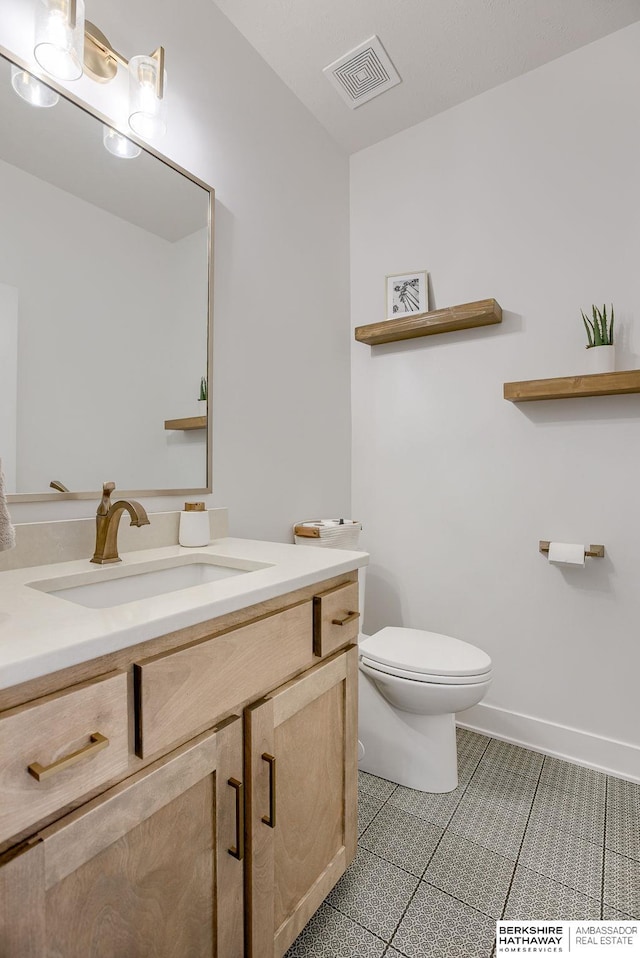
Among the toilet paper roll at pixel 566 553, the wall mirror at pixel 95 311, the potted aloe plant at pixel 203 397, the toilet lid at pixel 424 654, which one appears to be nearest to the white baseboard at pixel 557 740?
the toilet lid at pixel 424 654

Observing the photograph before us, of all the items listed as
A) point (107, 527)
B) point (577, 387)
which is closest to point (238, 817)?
point (107, 527)

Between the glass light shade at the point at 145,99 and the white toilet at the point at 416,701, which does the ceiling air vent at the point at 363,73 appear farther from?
the white toilet at the point at 416,701

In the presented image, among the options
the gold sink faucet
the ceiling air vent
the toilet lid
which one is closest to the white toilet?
the toilet lid

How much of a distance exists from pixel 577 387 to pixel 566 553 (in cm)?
61

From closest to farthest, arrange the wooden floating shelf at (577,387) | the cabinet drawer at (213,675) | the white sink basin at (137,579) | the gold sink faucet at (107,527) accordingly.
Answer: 1. the cabinet drawer at (213,675)
2. the white sink basin at (137,579)
3. the gold sink faucet at (107,527)
4. the wooden floating shelf at (577,387)

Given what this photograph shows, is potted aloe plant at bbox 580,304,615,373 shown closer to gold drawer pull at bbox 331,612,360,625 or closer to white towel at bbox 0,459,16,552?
gold drawer pull at bbox 331,612,360,625

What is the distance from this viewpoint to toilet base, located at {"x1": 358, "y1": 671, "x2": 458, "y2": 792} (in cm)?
170

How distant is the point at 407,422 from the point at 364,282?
749 mm

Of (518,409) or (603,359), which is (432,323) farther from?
(603,359)

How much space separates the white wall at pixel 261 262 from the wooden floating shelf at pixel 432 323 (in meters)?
0.21

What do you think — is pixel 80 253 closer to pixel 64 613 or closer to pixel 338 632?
pixel 64 613

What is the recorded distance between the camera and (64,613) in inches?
29.6

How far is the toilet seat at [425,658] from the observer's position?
62.2 inches

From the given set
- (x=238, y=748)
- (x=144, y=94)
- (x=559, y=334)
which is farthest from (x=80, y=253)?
(x=559, y=334)
